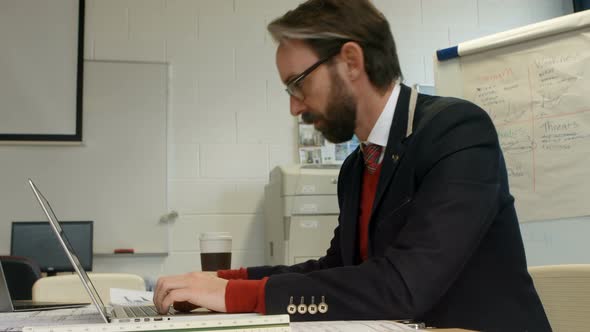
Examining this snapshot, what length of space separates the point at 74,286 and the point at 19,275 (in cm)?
78

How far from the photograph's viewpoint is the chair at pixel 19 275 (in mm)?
2699

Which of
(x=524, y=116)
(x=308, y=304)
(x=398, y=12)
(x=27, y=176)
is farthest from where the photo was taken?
(x=398, y=12)

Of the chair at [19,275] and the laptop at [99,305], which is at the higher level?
the laptop at [99,305]

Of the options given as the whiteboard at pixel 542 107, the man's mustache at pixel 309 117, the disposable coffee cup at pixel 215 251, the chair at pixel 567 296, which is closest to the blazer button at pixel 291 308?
the man's mustache at pixel 309 117

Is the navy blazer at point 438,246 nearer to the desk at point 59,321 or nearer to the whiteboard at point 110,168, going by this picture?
the desk at point 59,321

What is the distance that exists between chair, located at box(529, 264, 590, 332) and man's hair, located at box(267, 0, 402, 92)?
54cm

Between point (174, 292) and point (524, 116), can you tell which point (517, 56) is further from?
point (174, 292)

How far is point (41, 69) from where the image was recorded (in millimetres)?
3543

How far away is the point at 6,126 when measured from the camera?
346 cm

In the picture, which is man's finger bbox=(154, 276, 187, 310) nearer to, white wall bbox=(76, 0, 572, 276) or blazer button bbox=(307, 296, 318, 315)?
blazer button bbox=(307, 296, 318, 315)

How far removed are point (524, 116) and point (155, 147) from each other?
79.1 inches

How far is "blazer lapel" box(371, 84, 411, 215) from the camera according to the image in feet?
3.81

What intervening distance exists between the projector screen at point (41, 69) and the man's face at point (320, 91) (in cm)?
246

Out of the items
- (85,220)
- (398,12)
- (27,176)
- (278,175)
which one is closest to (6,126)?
(27,176)
